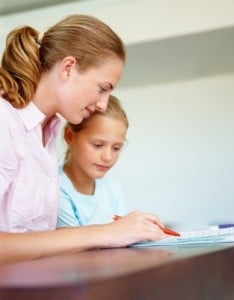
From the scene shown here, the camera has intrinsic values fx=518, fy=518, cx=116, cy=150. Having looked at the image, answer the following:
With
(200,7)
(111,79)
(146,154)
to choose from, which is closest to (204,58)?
(200,7)

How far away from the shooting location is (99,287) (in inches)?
13.1

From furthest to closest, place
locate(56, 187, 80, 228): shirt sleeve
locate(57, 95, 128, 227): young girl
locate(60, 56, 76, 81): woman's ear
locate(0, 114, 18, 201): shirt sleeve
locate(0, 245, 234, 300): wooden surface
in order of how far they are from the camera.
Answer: locate(57, 95, 128, 227): young girl
locate(56, 187, 80, 228): shirt sleeve
locate(60, 56, 76, 81): woman's ear
locate(0, 114, 18, 201): shirt sleeve
locate(0, 245, 234, 300): wooden surface

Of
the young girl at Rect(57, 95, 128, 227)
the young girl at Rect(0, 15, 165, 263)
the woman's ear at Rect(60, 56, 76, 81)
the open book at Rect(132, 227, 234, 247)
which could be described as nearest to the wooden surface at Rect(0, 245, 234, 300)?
the open book at Rect(132, 227, 234, 247)

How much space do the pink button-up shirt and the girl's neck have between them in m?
0.29

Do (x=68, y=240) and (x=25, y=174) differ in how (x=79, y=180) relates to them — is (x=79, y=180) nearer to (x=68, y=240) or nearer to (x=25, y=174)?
(x=25, y=174)

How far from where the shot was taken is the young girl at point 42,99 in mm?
873

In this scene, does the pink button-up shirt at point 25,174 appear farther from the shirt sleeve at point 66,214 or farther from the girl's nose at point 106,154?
the girl's nose at point 106,154

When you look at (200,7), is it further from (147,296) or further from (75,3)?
(147,296)

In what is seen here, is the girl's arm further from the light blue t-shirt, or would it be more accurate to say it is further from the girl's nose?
the girl's nose

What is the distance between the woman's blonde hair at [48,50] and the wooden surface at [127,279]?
0.49 meters

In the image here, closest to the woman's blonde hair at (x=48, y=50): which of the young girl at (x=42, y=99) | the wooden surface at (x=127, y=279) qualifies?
the young girl at (x=42, y=99)

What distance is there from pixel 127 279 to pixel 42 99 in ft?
2.08

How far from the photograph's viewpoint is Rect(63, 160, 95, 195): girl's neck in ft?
4.15

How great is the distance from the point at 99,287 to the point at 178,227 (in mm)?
1825
